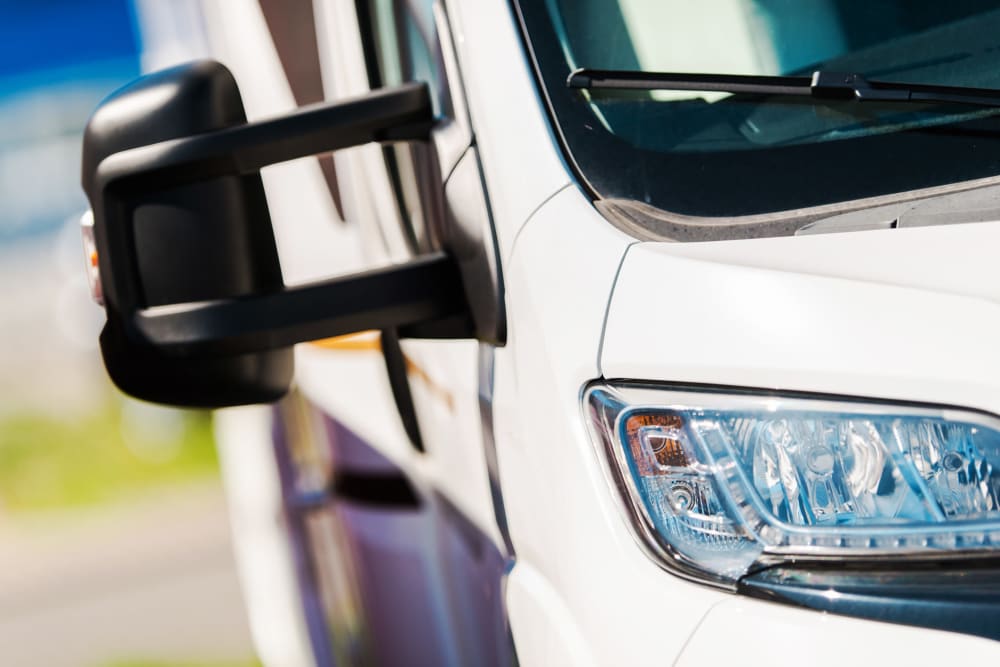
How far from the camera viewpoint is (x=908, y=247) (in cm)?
132

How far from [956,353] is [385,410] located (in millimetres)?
1437

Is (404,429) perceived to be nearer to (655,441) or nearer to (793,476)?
(655,441)

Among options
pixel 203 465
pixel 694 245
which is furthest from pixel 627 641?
pixel 203 465

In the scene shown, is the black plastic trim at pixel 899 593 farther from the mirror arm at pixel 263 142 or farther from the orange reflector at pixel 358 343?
the orange reflector at pixel 358 343

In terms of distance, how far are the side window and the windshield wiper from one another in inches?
10.5

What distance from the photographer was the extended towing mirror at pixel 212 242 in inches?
64.8

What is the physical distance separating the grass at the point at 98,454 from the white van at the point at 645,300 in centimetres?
629

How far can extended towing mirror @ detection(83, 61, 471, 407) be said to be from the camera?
64.8 inches

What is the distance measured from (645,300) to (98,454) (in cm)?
823

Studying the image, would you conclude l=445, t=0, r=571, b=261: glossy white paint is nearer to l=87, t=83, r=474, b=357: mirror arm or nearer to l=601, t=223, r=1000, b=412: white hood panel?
l=87, t=83, r=474, b=357: mirror arm

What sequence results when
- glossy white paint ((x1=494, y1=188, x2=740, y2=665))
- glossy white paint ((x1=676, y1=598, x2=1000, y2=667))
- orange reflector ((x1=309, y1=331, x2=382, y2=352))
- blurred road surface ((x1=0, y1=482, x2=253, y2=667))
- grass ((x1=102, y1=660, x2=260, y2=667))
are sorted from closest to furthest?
glossy white paint ((x1=676, y1=598, x2=1000, y2=667)) < glossy white paint ((x1=494, y1=188, x2=740, y2=665)) < orange reflector ((x1=309, y1=331, x2=382, y2=352)) < grass ((x1=102, y1=660, x2=260, y2=667)) < blurred road surface ((x1=0, y1=482, x2=253, y2=667))

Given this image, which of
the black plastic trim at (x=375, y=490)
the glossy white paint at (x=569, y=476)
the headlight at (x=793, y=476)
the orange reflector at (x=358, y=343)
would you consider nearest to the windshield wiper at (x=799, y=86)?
the glossy white paint at (x=569, y=476)

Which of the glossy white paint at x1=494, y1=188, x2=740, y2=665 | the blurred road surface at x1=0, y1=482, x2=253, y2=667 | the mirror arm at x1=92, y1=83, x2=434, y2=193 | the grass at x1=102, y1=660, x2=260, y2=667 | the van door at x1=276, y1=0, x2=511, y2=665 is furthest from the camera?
the blurred road surface at x1=0, y1=482, x2=253, y2=667

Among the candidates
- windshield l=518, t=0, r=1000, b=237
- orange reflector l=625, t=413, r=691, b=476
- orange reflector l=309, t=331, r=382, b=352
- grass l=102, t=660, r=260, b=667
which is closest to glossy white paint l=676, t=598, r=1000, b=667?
orange reflector l=625, t=413, r=691, b=476
